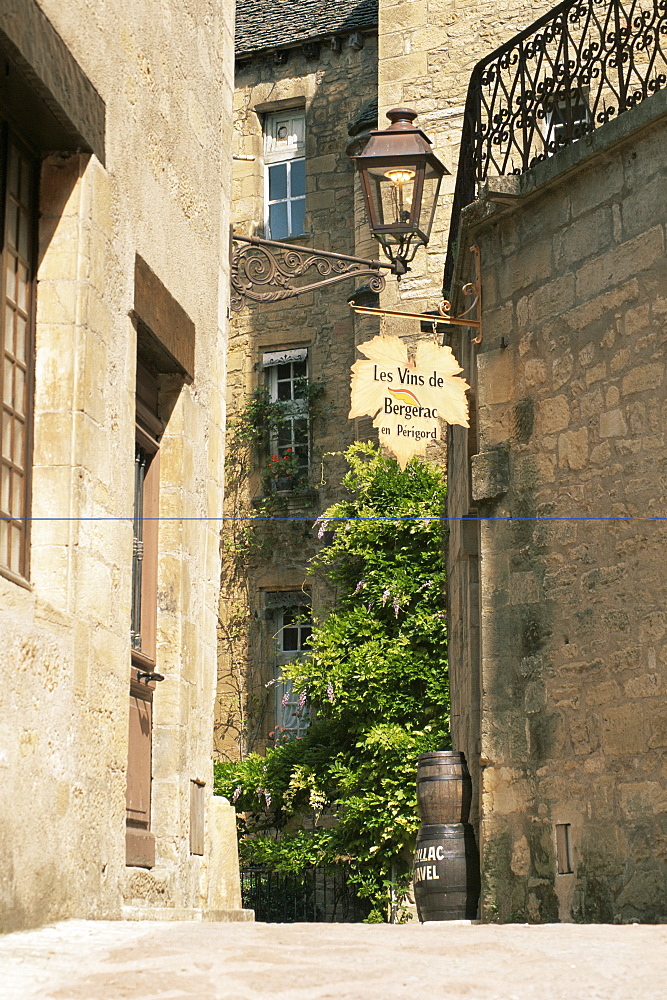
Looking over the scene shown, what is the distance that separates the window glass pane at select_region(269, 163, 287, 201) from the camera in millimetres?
19562

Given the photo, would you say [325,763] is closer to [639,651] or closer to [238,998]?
[639,651]

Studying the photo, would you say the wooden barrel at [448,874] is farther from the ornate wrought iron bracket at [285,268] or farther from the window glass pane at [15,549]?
the window glass pane at [15,549]

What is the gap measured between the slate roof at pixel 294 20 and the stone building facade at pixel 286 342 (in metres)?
0.02

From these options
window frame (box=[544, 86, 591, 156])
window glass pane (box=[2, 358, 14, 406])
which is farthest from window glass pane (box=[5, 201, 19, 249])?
window frame (box=[544, 86, 591, 156])

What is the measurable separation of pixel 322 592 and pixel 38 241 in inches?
454

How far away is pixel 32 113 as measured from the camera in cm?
604

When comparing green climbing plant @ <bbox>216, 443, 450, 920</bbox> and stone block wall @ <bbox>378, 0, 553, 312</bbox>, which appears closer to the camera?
green climbing plant @ <bbox>216, 443, 450, 920</bbox>

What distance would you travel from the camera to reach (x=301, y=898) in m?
15.4

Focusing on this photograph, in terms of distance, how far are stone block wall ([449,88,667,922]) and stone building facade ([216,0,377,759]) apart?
27.7ft

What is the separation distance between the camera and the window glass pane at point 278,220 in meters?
19.5

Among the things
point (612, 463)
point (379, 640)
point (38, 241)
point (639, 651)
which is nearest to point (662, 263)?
point (612, 463)

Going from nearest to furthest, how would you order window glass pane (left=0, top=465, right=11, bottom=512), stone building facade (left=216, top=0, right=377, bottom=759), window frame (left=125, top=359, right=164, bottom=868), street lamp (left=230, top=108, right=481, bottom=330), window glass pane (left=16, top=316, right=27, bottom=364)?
1. window glass pane (left=0, top=465, right=11, bottom=512)
2. window glass pane (left=16, top=316, right=27, bottom=364)
3. window frame (left=125, top=359, right=164, bottom=868)
4. street lamp (left=230, top=108, right=481, bottom=330)
5. stone building facade (left=216, top=0, right=377, bottom=759)

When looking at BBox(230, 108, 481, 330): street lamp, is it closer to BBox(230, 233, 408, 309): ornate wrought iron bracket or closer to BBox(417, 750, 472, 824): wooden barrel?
BBox(230, 233, 408, 309): ornate wrought iron bracket

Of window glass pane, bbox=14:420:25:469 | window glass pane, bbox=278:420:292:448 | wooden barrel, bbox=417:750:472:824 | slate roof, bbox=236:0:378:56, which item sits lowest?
wooden barrel, bbox=417:750:472:824
